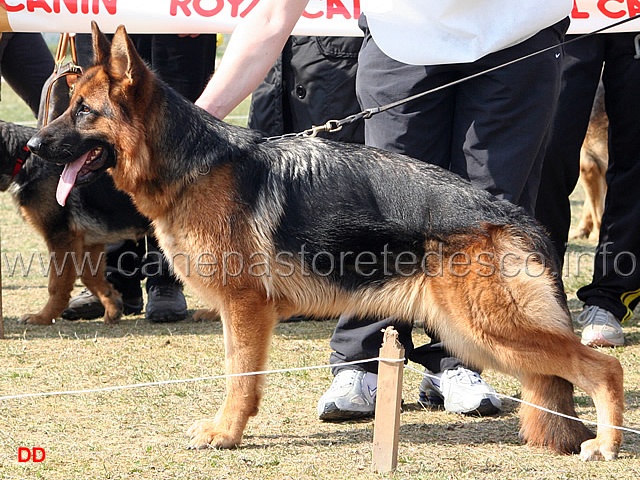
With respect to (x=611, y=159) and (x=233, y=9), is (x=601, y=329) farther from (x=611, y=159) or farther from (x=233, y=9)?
(x=233, y=9)

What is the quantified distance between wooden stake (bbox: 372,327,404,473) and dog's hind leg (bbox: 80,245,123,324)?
3.00 metres

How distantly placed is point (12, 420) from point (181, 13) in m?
3.22

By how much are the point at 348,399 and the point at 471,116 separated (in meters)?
1.33

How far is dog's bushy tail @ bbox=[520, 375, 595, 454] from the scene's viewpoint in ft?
11.1

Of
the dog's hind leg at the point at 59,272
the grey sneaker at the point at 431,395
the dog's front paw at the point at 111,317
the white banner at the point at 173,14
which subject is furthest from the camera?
the white banner at the point at 173,14

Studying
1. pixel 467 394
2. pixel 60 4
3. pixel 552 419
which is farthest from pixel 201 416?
pixel 60 4

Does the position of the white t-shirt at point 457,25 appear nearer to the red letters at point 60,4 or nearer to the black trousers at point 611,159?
the black trousers at point 611,159

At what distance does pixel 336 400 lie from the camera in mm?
3803

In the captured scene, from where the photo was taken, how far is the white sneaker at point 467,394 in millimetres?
3887

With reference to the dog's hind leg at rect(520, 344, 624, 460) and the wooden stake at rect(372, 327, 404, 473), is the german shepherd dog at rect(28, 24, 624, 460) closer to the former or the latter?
the dog's hind leg at rect(520, 344, 624, 460)

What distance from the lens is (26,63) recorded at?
21.5ft

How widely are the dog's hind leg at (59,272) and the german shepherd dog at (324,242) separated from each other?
222 centimetres

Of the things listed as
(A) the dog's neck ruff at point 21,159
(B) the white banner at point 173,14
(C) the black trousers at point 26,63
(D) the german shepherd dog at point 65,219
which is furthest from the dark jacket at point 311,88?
(C) the black trousers at point 26,63

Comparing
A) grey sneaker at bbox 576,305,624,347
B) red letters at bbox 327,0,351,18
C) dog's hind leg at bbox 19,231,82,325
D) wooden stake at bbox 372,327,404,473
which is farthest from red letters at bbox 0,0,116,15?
wooden stake at bbox 372,327,404,473
